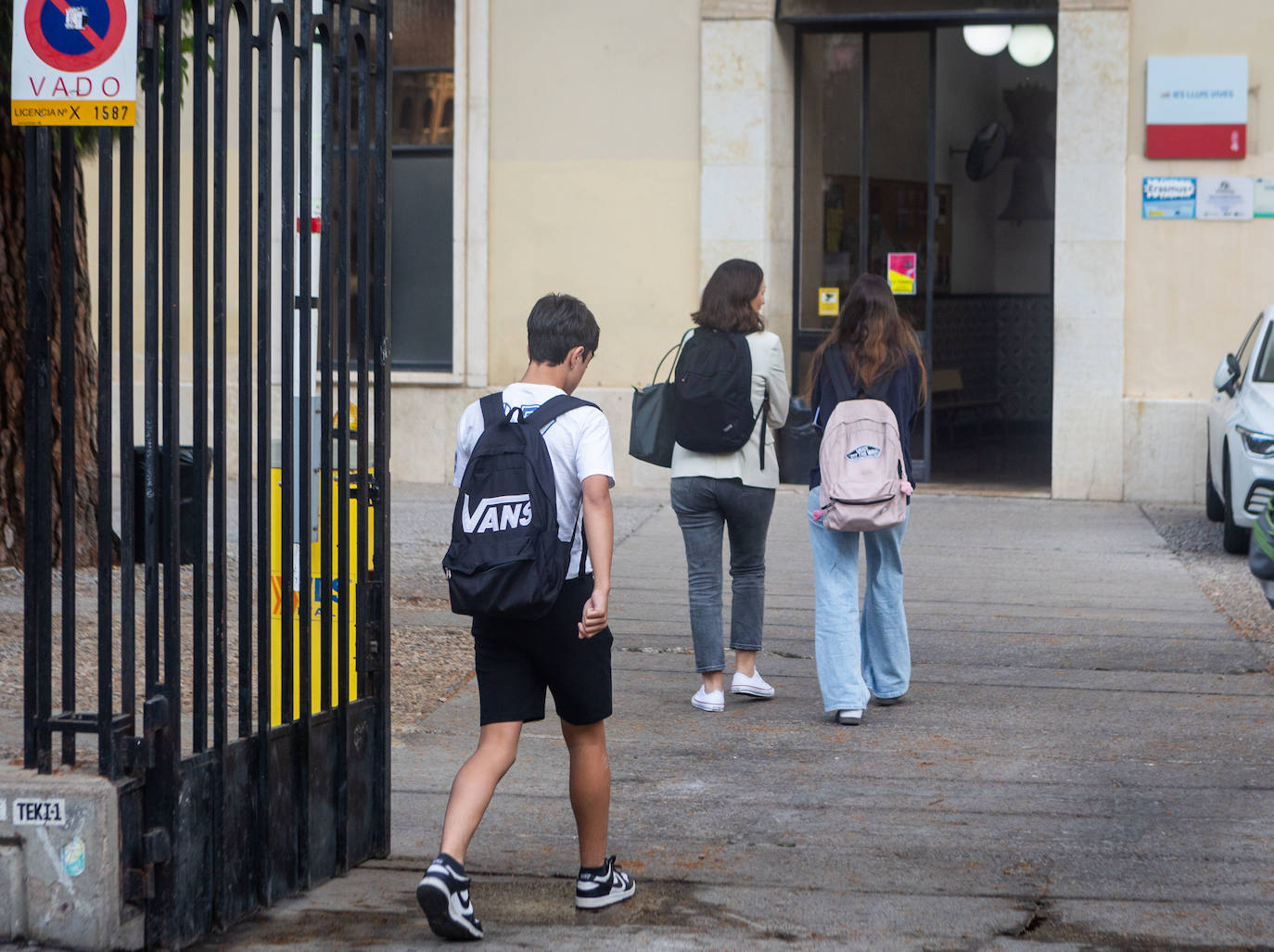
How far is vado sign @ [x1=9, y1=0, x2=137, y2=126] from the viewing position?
12.6 ft

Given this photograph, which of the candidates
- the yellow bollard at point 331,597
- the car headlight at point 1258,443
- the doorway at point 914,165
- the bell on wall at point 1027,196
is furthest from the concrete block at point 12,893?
the bell on wall at point 1027,196

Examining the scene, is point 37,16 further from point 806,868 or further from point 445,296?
point 445,296

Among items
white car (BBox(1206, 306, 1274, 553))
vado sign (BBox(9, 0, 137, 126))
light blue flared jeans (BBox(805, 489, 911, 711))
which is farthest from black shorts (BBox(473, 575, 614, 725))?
white car (BBox(1206, 306, 1274, 553))

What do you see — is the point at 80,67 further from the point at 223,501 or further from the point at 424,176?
the point at 424,176

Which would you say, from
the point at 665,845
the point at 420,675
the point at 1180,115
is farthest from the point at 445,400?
the point at 665,845

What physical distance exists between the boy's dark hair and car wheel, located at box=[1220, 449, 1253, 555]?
7552mm

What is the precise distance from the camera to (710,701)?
6.87 metres

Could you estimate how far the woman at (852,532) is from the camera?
6504mm

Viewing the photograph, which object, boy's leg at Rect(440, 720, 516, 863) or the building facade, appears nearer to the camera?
boy's leg at Rect(440, 720, 516, 863)

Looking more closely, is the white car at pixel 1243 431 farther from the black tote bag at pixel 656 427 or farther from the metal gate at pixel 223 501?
the metal gate at pixel 223 501

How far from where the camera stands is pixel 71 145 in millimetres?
3902

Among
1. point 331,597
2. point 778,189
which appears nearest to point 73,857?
point 331,597

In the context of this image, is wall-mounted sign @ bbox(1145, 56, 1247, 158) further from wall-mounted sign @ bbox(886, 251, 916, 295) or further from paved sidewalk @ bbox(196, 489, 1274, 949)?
paved sidewalk @ bbox(196, 489, 1274, 949)

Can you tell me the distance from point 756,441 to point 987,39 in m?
9.07
